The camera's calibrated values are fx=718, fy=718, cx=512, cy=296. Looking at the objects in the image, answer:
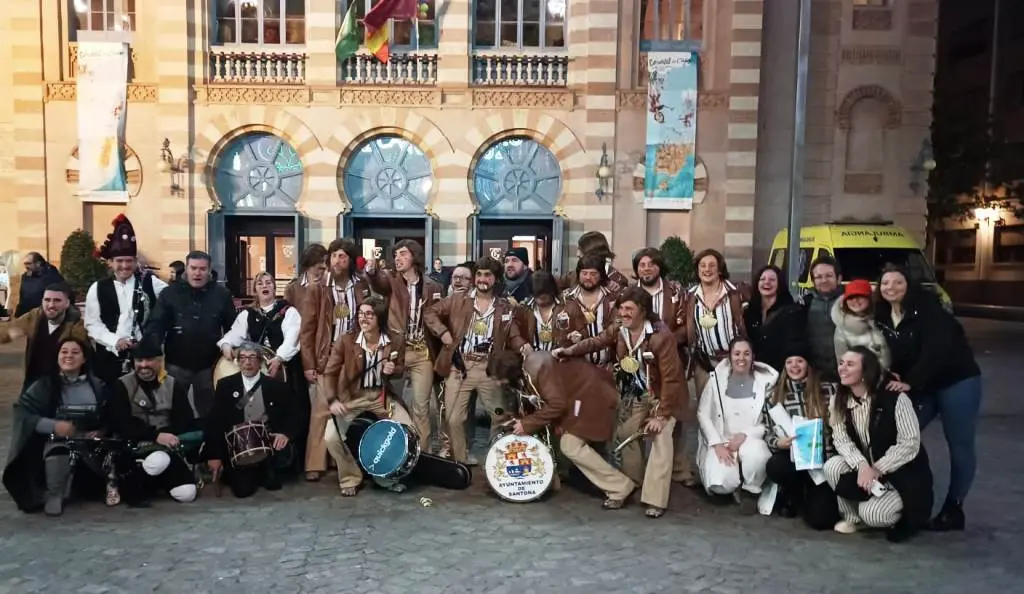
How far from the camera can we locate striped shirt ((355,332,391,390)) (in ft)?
20.8

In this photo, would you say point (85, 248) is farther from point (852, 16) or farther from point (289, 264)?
point (852, 16)

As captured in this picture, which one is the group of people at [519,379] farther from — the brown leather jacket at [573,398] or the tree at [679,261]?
the tree at [679,261]

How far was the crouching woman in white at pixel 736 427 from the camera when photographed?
18.8 ft

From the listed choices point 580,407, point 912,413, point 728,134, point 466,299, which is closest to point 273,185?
point 728,134

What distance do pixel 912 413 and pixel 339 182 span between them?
47.8ft

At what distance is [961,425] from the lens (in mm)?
5367

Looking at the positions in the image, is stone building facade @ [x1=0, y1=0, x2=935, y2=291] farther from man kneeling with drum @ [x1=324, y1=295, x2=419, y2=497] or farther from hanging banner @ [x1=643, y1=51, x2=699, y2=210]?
man kneeling with drum @ [x1=324, y1=295, x2=419, y2=497]

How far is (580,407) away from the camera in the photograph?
594 centimetres

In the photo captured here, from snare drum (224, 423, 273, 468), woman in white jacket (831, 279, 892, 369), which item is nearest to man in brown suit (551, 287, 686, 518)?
woman in white jacket (831, 279, 892, 369)

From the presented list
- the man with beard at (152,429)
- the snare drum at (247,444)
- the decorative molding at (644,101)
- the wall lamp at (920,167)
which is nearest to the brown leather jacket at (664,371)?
the snare drum at (247,444)

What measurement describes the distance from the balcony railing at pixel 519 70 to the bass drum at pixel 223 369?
1217 cm

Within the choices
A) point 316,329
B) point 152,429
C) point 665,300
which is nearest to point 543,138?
point 665,300

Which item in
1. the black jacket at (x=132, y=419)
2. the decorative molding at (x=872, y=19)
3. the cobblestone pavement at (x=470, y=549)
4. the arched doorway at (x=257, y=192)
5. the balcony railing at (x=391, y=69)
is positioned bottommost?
the cobblestone pavement at (x=470, y=549)

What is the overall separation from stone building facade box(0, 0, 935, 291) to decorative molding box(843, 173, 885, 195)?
12.1 ft
